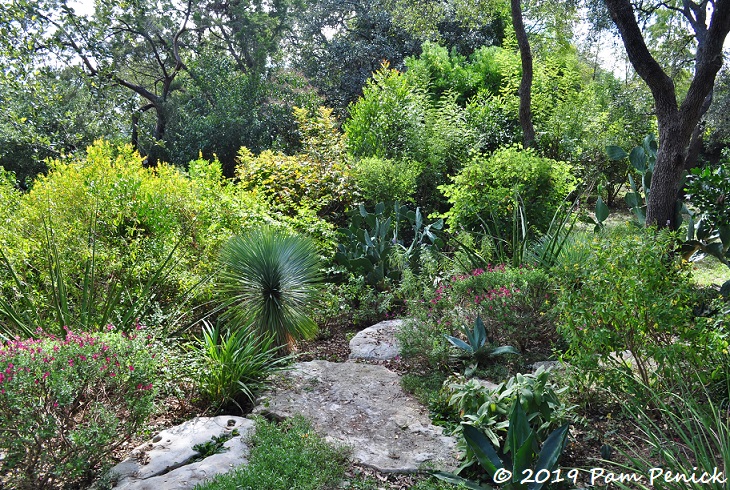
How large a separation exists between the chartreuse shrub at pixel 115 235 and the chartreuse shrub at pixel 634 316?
3.08 metres

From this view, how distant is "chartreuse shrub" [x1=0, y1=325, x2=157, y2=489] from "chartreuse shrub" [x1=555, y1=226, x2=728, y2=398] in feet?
8.94

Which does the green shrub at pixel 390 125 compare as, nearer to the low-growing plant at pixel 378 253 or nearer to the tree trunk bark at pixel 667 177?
the low-growing plant at pixel 378 253

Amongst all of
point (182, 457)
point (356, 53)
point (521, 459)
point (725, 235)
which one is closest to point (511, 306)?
point (725, 235)

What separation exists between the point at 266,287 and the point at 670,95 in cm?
415

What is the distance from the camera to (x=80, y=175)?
5672 mm

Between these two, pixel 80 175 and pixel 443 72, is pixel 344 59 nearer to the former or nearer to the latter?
pixel 443 72

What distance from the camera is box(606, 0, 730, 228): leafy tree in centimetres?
504

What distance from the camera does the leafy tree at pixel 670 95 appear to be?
504 centimetres

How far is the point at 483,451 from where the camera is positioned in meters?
3.02

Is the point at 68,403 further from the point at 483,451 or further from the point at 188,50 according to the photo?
the point at 188,50

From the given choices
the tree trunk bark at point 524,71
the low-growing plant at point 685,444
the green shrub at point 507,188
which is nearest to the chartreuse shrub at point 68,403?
the low-growing plant at point 685,444

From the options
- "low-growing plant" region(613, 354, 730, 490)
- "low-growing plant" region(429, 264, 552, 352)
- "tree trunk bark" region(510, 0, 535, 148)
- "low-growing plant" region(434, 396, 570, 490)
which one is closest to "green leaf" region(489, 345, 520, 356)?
"low-growing plant" region(429, 264, 552, 352)

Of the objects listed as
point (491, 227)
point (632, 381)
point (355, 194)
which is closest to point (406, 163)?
point (355, 194)

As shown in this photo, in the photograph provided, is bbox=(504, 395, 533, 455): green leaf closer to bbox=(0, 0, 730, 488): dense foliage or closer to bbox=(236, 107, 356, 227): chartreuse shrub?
bbox=(0, 0, 730, 488): dense foliage
